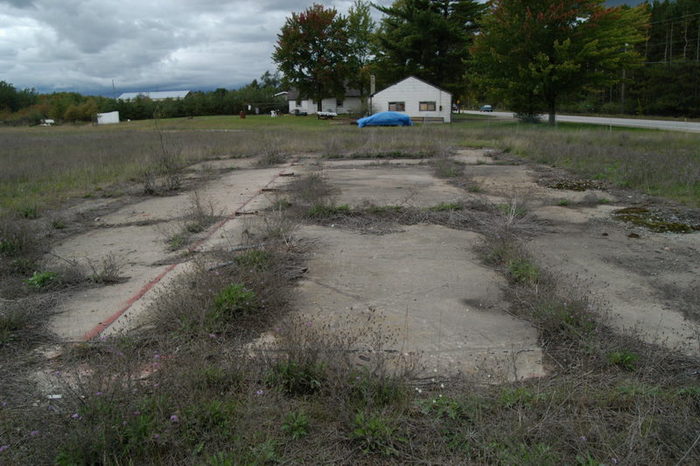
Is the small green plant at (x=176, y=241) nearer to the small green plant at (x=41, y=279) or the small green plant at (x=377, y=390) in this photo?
the small green plant at (x=41, y=279)

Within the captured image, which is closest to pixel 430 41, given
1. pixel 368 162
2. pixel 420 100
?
pixel 420 100

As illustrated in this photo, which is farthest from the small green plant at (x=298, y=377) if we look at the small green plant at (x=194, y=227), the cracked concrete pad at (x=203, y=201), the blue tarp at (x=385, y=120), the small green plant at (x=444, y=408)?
the blue tarp at (x=385, y=120)

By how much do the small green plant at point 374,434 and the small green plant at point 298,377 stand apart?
1.42 ft

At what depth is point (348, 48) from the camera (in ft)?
194

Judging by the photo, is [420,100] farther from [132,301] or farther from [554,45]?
[132,301]

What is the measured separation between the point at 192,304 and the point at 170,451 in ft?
4.79

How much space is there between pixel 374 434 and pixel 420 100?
44.1 m

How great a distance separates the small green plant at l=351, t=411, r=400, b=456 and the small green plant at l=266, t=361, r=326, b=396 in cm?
43

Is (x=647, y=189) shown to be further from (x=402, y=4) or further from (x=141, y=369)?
(x=402, y=4)

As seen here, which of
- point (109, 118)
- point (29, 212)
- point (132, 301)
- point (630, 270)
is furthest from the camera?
point (109, 118)

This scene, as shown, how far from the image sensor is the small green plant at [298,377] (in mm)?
2801

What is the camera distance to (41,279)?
15.2 feet

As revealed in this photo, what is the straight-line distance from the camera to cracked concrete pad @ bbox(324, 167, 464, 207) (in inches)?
343

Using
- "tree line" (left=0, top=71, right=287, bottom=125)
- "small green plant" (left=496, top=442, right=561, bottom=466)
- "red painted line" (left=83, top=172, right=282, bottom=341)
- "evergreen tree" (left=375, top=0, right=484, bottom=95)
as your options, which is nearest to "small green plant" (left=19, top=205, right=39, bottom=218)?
"red painted line" (left=83, top=172, right=282, bottom=341)
